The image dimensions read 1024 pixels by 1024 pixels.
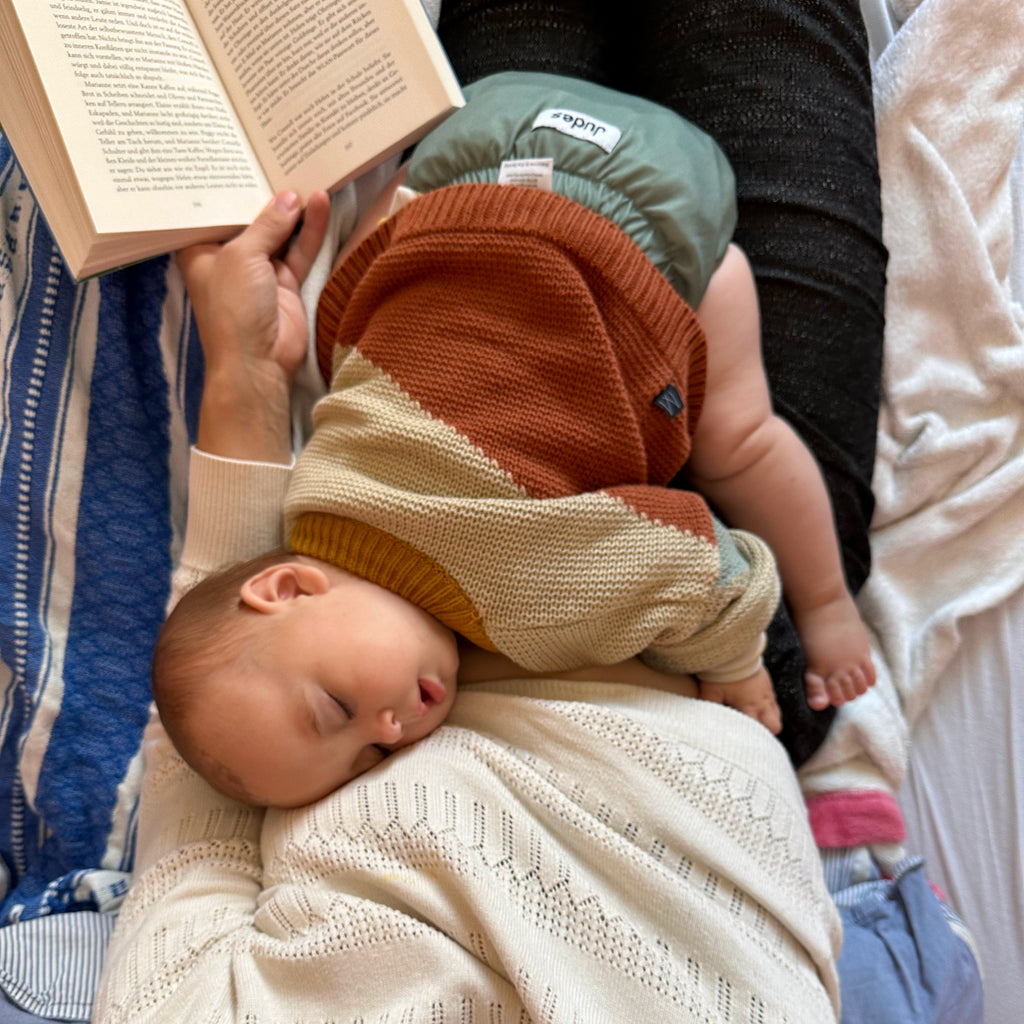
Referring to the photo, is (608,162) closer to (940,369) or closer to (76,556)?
(940,369)

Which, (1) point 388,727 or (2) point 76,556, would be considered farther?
(2) point 76,556

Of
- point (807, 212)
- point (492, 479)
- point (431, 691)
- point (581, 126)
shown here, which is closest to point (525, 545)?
point (492, 479)

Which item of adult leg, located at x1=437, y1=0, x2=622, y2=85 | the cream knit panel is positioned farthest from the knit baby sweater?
adult leg, located at x1=437, y1=0, x2=622, y2=85

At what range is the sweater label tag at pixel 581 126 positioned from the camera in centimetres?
92

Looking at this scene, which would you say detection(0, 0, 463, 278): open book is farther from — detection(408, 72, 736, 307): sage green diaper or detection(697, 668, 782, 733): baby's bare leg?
detection(697, 668, 782, 733): baby's bare leg

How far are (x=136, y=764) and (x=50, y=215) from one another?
1.99ft

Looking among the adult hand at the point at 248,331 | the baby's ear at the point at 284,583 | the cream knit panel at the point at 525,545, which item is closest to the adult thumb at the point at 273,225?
the adult hand at the point at 248,331

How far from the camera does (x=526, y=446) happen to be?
88cm

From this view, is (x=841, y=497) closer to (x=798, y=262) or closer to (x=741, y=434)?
(x=741, y=434)

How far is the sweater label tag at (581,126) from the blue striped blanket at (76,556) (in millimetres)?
467

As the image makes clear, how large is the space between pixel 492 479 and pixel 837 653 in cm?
49

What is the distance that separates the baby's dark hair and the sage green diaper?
0.49 m

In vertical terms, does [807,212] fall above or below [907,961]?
above

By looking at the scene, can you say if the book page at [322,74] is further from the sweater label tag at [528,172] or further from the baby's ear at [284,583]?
the baby's ear at [284,583]
